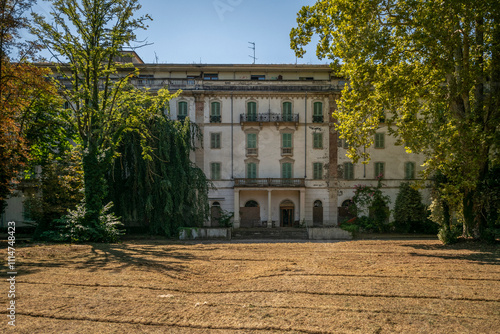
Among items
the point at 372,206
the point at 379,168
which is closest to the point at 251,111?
the point at 379,168

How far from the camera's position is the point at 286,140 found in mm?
32031

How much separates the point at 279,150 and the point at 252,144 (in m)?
2.38

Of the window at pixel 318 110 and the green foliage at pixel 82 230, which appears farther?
the window at pixel 318 110

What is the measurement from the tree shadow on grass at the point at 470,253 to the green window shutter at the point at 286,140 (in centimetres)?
1731

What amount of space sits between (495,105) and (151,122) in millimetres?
18278

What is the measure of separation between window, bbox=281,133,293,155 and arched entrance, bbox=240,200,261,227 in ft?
16.8

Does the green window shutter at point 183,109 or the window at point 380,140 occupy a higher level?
the green window shutter at point 183,109

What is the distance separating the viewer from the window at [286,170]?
3191 centimetres

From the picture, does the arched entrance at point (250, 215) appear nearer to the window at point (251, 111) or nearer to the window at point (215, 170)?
the window at point (215, 170)

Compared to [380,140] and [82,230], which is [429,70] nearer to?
[82,230]

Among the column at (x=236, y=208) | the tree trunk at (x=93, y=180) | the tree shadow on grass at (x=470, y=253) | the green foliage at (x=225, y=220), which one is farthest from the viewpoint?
the column at (x=236, y=208)

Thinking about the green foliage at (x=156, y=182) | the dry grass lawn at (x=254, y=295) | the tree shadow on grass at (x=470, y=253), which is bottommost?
the tree shadow on grass at (x=470, y=253)

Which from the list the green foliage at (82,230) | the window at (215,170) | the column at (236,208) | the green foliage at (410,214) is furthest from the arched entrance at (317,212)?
the green foliage at (82,230)

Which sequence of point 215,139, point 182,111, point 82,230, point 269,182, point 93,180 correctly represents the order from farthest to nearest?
point 215,139, point 182,111, point 269,182, point 93,180, point 82,230
